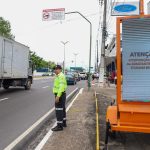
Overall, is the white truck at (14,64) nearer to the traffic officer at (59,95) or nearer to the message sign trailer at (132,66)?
the traffic officer at (59,95)

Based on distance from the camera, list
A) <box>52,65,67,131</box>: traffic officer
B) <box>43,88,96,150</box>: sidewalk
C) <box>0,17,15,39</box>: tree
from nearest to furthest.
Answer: <box>43,88,96,150</box>: sidewalk → <box>52,65,67,131</box>: traffic officer → <box>0,17,15,39</box>: tree

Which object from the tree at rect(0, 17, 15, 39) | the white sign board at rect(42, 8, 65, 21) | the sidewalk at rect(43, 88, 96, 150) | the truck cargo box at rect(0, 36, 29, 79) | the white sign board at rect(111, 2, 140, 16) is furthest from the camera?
the tree at rect(0, 17, 15, 39)

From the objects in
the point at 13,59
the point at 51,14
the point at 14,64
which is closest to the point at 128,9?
the point at 13,59

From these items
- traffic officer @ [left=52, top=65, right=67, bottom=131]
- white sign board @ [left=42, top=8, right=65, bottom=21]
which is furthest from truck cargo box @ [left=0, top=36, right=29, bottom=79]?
traffic officer @ [left=52, top=65, right=67, bottom=131]

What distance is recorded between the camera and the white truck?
22.9 meters

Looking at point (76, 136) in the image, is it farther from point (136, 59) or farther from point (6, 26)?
point (6, 26)

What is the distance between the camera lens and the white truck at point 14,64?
22.9 metres

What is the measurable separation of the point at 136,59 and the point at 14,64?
18.3m

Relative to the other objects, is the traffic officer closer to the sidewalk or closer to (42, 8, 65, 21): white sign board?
the sidewalk

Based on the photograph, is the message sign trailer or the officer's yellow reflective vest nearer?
the message sign trailer

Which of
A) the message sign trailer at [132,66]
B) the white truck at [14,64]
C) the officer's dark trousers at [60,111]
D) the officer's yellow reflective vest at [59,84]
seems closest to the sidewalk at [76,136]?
the officer's dark trousers at [60,111]

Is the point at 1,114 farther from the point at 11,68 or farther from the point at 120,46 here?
the point at 11,68

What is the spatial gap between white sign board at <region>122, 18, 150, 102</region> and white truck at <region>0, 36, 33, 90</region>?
14818mm

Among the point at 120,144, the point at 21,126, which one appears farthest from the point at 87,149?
the point at 21,126
